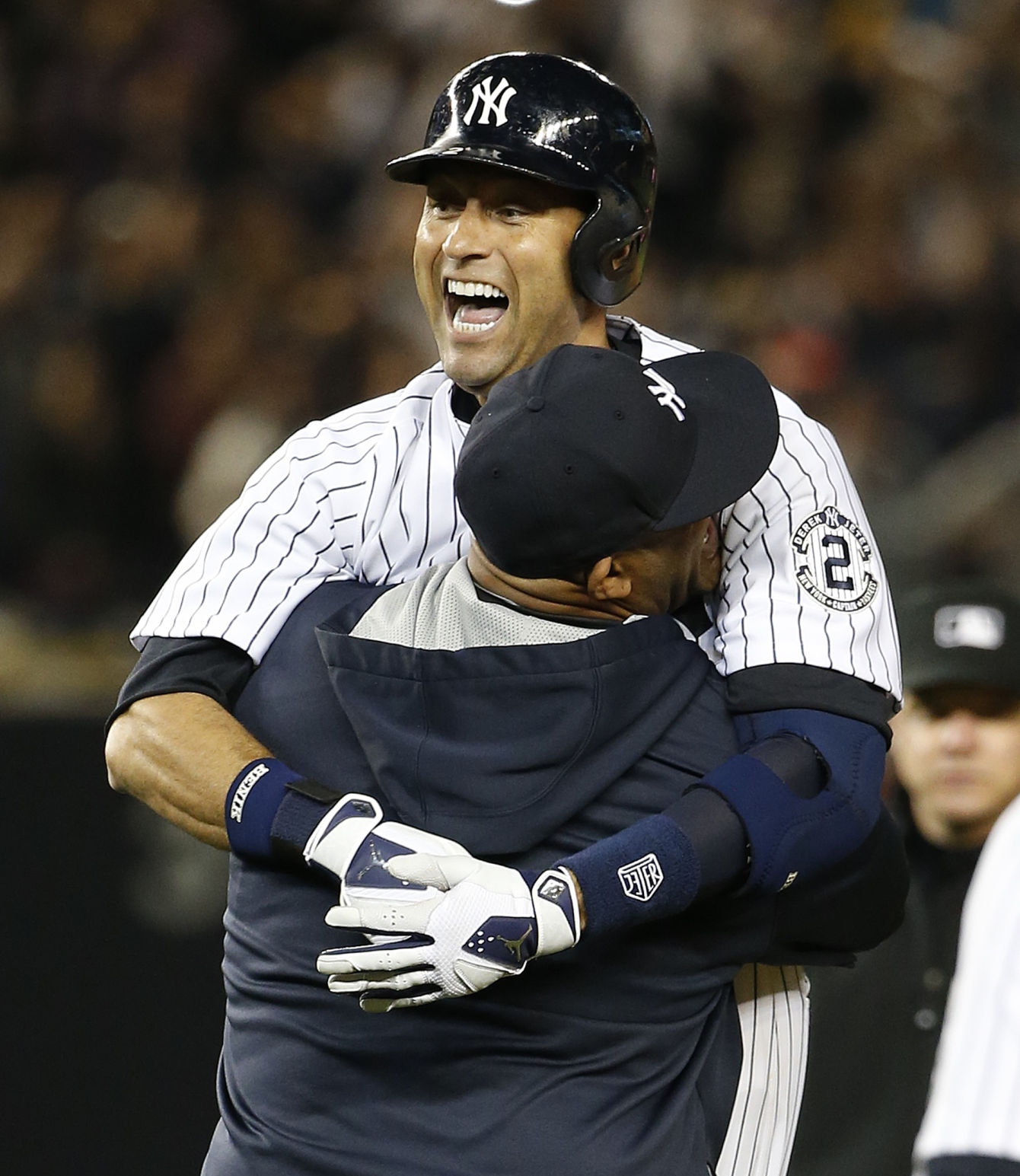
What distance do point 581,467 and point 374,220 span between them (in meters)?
3.27

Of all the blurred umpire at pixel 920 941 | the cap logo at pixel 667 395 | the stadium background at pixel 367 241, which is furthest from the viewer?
the stadium background at pixel 367 241

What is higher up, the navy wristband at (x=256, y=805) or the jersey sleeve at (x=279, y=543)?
the jersey sleeve at (x=279, y=543)

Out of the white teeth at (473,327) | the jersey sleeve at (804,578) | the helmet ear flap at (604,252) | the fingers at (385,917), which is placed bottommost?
the fingers at (385,917)

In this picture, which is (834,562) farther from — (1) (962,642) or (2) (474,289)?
(1) (962,642)

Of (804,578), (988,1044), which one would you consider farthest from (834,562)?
(988,1044)

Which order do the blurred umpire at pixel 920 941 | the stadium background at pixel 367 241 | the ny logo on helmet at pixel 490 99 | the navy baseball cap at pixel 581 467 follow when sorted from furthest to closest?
the stadium background at pixel 367 241 < the blurred umpire at pixel 920 941 < the ny logo on helmet at pixel 490 99 < the navy baseball cap at pixel 581 467

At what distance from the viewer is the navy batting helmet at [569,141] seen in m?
1.78

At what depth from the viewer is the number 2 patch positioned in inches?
64.2

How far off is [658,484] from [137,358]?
3.11 meters

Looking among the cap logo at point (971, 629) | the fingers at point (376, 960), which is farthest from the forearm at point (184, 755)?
the cap logo at point (971, 629)

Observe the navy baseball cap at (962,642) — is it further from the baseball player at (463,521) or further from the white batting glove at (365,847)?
the white batting glove at (365,847)

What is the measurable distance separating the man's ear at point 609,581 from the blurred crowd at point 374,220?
2.65 metres

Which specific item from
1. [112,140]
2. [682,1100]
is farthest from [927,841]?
[112,140]

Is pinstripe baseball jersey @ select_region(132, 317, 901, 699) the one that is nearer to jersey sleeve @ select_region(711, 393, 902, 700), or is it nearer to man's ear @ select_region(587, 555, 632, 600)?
jersey sleeve @ select_region(711, 393, 902, 700)
